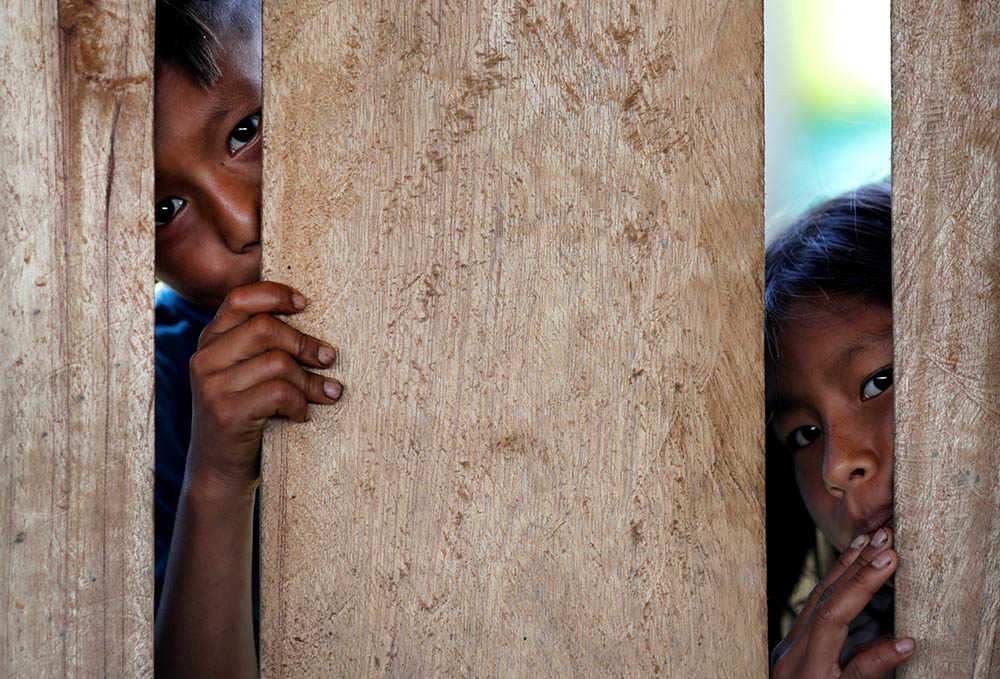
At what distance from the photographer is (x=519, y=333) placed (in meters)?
0.80

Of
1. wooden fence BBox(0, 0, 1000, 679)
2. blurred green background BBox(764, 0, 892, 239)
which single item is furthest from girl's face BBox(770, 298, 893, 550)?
blurred green background BBox(764, 0, 892, 239)

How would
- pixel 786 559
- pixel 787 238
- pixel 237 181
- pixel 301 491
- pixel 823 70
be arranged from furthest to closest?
pixel 823 70, pixel 786 559, pixel 787 238, pixel 237 181, pixel 301 491

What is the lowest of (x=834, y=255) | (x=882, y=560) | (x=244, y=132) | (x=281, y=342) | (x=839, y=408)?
(x=882, y=560)

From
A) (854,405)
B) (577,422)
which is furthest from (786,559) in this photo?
(577,422)

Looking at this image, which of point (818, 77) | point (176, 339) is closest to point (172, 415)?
point (176, 339)

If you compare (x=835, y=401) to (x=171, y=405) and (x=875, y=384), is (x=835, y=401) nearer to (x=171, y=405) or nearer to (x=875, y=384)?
(x=875, y=384)

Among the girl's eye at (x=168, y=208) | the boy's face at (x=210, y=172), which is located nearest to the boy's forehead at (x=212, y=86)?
the boy's face at (x=210, y=172)

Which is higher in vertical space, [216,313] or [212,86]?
[212,86]

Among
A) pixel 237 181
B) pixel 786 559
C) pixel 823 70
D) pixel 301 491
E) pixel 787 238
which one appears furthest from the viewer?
pixel 823 70

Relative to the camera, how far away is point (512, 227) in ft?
2.62

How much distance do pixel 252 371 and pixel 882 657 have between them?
625mm

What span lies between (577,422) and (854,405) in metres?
0.58

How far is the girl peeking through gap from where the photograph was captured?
1.01 metres

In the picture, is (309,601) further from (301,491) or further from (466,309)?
(466,309)
